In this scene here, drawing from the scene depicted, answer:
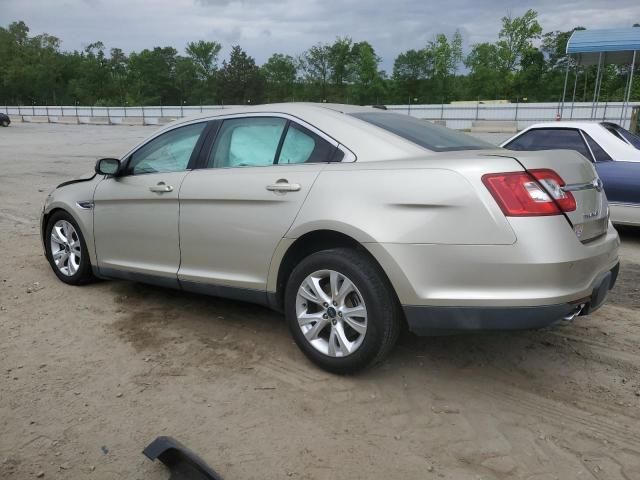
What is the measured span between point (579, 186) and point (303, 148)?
1.65 m

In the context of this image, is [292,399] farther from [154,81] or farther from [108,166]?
[154,81]

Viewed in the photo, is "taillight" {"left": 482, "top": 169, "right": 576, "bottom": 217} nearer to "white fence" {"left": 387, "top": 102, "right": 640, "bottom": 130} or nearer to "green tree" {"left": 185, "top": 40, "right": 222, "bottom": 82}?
"white fence" {"left": 387, "top": 102, "right": 640, "bottom": 130}

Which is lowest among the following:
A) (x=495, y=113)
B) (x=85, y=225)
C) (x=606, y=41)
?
(x=85, y=225)

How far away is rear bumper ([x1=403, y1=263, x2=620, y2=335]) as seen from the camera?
112 inches

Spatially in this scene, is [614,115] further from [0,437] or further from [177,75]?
[177,75]

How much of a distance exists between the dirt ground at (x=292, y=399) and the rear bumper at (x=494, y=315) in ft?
1.61

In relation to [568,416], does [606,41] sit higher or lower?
higher

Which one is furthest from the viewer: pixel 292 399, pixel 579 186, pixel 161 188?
pixel 161 188

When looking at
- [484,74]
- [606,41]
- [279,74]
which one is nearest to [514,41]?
[484,74]

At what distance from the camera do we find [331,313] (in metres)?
3.35

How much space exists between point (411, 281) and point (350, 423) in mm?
817

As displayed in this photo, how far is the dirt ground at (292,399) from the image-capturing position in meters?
2.66

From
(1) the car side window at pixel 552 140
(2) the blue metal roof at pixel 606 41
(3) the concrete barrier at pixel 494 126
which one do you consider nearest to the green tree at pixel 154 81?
(3) the concrete barrier at pixel 494 126

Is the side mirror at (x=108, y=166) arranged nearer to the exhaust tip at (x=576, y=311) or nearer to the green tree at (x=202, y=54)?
the exhaust tip at (x=576, y=311)
